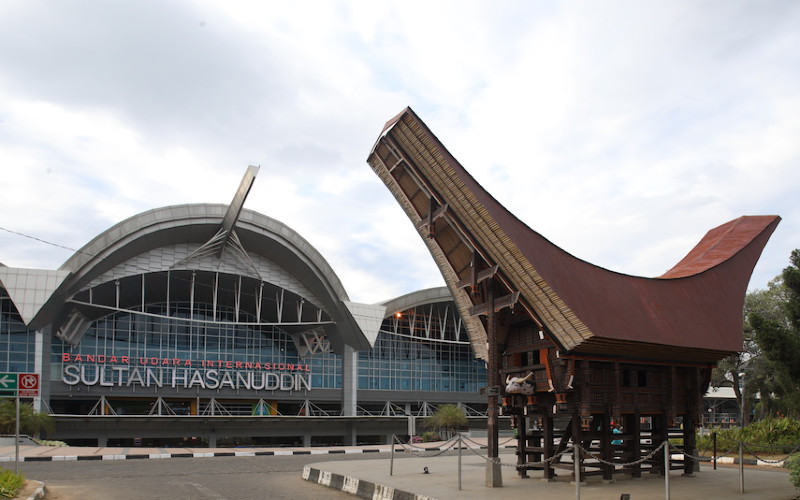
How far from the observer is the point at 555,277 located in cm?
1488

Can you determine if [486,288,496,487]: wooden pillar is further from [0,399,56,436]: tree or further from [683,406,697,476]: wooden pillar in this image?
[0,399,56,436]: tree

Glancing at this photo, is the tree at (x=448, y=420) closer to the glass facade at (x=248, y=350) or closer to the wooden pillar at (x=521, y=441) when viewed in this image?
the glass facade at (x=248, y=350)

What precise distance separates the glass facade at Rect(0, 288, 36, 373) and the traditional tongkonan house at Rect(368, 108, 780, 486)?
3681 cm

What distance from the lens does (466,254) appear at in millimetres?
16938

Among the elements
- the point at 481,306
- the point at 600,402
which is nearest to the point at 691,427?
the point at 600,402

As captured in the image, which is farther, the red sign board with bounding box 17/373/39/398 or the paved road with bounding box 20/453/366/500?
the red sign board with bounding box 17/373/39/398

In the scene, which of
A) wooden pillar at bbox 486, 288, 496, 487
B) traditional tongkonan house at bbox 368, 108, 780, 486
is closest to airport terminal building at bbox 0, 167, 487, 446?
traditional tongkonan house at bbox 368, 108, 780, 486

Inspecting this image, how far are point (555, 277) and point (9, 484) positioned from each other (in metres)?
11.7

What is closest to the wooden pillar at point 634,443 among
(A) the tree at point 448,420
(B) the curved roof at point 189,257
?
(A) the tree at point 448,420

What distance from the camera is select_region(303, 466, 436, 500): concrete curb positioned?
45.7 ft

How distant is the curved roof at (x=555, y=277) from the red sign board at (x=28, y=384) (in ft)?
31.5

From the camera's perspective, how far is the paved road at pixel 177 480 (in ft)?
49.3

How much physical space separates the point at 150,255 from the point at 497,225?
36.0 metres

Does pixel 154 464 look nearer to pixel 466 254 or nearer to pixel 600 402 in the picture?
pixel 466 254
